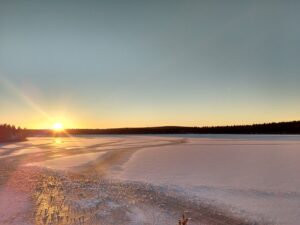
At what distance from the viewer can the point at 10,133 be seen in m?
53.1

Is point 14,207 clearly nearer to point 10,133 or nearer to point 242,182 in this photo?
point 242,182

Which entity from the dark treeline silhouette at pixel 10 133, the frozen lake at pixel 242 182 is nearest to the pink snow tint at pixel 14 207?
the frozen lake at pixel 242 182

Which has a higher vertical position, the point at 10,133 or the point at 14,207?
the point at 10,133

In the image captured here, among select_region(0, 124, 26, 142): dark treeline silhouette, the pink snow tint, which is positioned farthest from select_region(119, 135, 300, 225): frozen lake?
select_region(0, 124, 26, 142): dark treeline silhouette

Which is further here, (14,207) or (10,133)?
(10,133)

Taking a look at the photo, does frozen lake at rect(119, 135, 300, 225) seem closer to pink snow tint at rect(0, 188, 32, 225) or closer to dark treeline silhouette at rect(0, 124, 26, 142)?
pink snow tint at rect(0, 188, 32, 225)

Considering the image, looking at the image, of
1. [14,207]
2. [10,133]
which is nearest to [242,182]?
[14,207]

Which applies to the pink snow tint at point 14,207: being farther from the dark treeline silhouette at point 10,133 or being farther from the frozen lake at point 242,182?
the dark treeline silhouette at point 10,133

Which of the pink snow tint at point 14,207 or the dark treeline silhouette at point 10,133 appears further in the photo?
the dark treeline silhouette at point 10,133

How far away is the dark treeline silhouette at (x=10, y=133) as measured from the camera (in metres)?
50.6

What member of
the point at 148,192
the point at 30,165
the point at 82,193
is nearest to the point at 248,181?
the point at 148,192

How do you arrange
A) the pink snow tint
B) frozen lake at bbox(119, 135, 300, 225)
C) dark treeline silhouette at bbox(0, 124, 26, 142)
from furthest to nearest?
dark treeline silhouette at bbox(0, 124, 26, 142) → frozen lake at bbox(119, 135, 300, 225) → the pink snow tint

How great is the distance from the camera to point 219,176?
13.1 metres

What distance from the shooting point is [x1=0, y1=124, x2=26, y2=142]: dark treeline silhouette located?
50.6 metres
